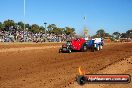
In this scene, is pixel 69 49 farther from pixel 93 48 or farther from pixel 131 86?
pixel 131 86

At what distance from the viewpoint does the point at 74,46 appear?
27.2 m

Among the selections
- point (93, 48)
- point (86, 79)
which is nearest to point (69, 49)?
point (93, 48)

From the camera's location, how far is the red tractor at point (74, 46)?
26.3m

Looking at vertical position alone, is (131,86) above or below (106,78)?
below

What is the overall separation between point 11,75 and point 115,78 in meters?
7.68

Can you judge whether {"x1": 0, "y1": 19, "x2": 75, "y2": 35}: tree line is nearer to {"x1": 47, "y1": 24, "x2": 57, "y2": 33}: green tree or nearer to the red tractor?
{"x1": 47, "y1": 24, "x2": 57, "y2": 33}: green tree

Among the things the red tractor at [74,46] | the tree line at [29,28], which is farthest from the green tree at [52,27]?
the red tractor at [74,46]

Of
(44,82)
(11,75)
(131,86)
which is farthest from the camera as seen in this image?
(11,75)

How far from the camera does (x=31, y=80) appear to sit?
10.5 metres

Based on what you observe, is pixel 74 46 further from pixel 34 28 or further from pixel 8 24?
pixel 34 28

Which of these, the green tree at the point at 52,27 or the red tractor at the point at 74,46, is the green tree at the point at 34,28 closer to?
the green tree at the point at 52,27

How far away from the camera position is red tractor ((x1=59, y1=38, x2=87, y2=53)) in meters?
26.3

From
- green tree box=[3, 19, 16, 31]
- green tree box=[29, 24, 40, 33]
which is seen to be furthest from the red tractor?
green tree box=[29, 24, 40, 33]

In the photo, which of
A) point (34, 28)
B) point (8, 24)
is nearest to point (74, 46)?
point (8, 24)
